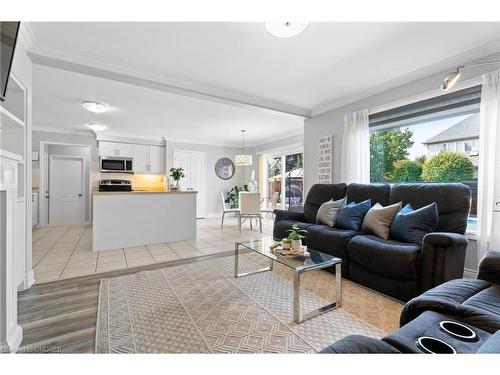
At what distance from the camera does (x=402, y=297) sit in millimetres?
2012

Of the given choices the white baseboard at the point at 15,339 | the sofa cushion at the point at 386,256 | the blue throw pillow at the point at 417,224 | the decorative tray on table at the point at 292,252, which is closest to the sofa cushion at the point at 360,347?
the decorative tray on table at the point at 292,252

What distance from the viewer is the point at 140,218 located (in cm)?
399

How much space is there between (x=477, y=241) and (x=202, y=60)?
137 inches

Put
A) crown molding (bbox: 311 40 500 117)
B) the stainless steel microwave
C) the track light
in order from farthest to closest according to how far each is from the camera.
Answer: the stainless steel microwave, crown molding (bbox: 311 40 500 117), the track light

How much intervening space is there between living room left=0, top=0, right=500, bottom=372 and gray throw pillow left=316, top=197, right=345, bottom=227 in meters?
0.02

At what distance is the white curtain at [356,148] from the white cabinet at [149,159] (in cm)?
506

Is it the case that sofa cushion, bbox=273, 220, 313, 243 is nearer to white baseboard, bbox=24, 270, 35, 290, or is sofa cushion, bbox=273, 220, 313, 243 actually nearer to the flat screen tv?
white baseboard, bbox=24, 270, 35, 290

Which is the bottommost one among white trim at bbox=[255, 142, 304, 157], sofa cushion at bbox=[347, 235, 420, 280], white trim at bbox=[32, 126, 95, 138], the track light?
sofa cushion at bbox=[347, 235, 420, 280]

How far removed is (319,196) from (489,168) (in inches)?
76.0

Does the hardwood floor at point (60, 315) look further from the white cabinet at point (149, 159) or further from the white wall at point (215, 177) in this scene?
the white wall at point (215, 177)

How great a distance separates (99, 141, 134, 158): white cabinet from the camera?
19.8ft

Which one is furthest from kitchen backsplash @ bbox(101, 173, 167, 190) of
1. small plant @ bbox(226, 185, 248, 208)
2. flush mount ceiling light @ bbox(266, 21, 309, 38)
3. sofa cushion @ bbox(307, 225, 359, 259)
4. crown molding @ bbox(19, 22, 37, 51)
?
flush mount ceiling light @ bbox(266, 21, 309, 38)

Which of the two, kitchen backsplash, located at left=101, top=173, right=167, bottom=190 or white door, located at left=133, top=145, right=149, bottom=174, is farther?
white door, located at left=133, top=145, right=149, bottom=174

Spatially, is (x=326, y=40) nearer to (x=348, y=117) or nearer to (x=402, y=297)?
(x=348, y=117)
